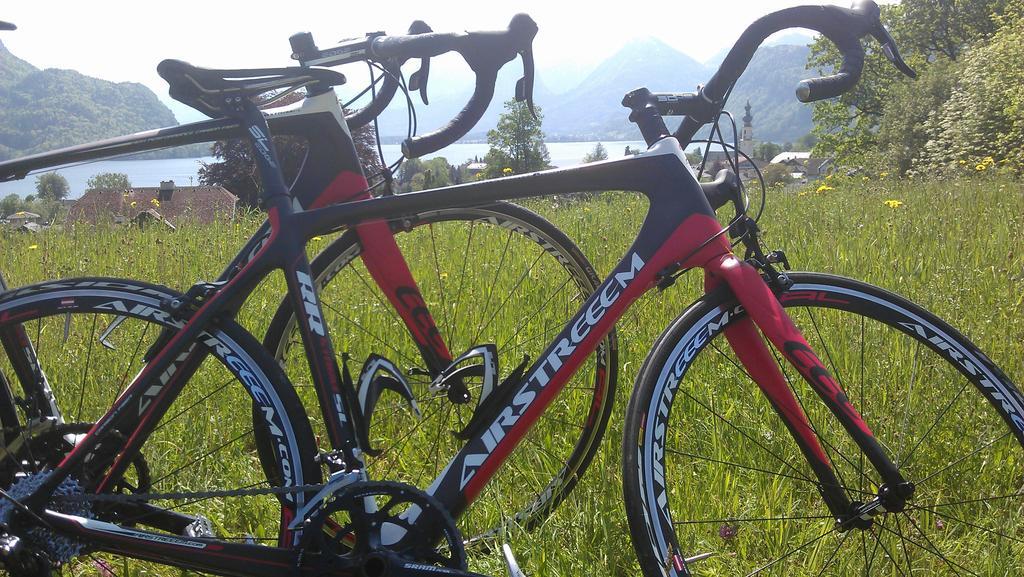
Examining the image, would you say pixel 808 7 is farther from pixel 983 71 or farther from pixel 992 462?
pixel 983 71

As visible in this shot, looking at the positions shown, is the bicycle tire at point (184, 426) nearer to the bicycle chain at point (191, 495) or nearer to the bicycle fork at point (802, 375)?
the bicycle chain at point (191, 495)

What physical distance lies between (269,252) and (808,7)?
1388 millimetres

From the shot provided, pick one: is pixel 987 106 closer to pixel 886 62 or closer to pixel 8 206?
pixel 886 62

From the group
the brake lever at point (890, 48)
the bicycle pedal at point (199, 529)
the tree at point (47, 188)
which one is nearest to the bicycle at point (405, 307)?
the bicycle pedal at point (199, 529)

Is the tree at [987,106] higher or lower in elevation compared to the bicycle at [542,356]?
lower

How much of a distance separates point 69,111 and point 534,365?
8289cm

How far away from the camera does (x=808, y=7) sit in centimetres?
156

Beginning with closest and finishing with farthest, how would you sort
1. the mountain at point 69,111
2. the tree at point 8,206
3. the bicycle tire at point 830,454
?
the bicycle tire at point 830,454
the tree at point 8,206
the mountain at point 69,111

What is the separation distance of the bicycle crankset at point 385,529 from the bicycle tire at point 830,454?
0.43m

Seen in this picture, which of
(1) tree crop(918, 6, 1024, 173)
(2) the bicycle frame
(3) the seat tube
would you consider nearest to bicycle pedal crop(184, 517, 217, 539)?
(2) the bicycle frame

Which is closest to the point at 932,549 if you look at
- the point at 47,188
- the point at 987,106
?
the point at 47,188

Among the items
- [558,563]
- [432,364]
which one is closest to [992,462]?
[558,563]

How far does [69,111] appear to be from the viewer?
6894 cm

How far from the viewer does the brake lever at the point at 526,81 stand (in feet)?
5.79
